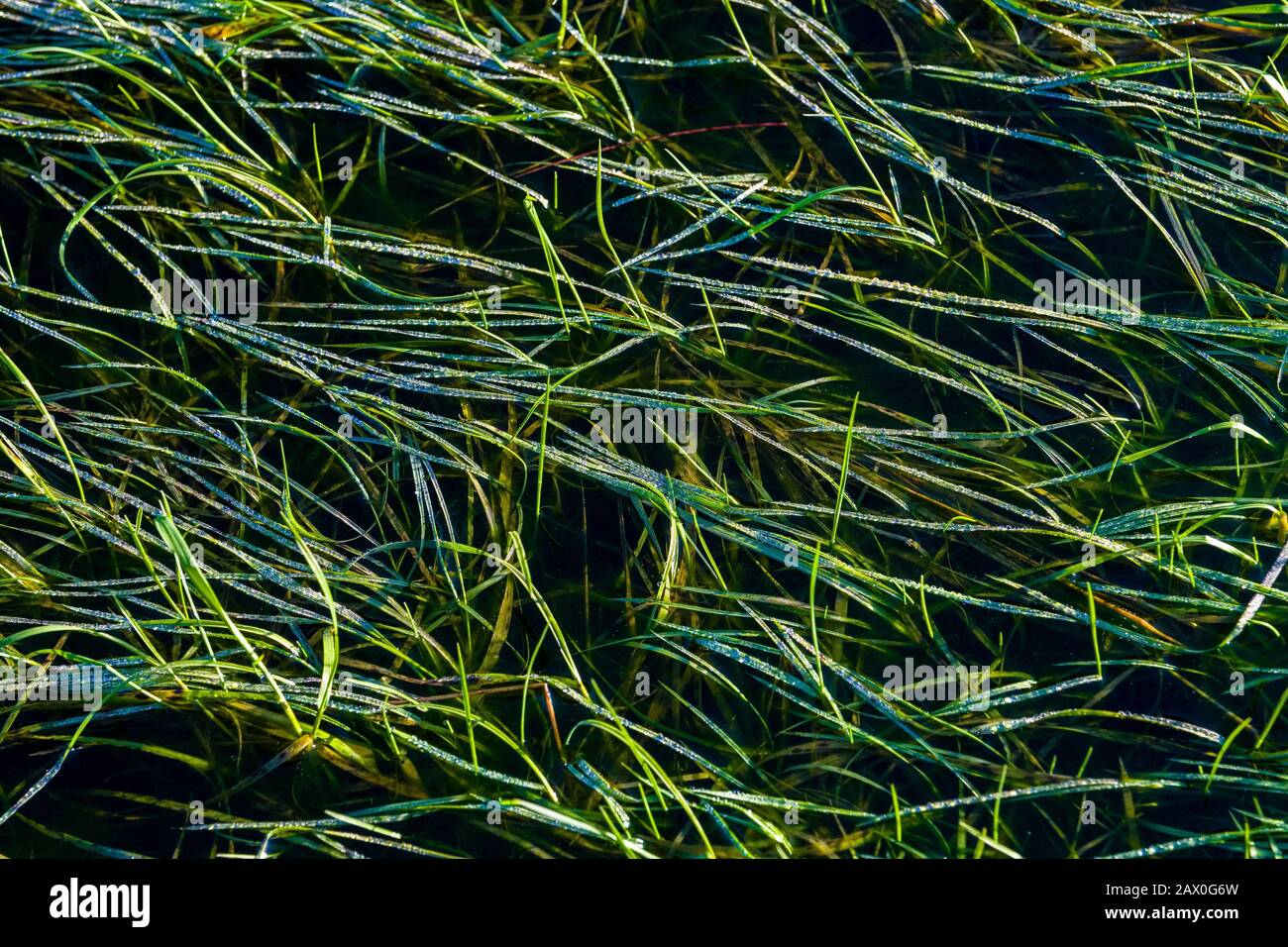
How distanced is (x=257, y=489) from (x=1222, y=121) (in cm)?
179

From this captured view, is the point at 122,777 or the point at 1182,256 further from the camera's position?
the point at 1182,256

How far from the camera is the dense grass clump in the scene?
54.2 inches

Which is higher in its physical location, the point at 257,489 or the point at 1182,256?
the point at 1182,256

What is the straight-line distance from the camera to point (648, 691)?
4.63ft

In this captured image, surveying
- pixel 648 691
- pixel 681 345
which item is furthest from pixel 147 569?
pixel 681 345

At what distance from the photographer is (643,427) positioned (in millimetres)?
1478

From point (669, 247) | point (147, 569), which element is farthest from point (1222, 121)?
point (147, 569)

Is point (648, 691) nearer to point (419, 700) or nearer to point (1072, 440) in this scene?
point (419, 700)

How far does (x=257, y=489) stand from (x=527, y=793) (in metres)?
0.67

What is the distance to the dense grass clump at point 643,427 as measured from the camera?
Answer: 138cm
